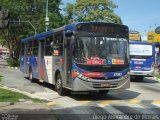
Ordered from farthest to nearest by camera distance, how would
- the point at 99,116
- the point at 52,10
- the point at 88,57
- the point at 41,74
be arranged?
the point at 52,10 < the point at 41,74 < the point at 88,57 < the point at 99,116

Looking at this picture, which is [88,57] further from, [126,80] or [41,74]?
[41,74]

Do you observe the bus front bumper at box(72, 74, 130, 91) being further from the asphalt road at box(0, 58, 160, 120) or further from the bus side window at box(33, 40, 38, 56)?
the bus side window at box(33, 40, 38, 56)

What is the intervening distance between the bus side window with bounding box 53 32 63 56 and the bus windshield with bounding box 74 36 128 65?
1.73m

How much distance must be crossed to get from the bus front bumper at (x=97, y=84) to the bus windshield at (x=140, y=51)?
11.2 meters

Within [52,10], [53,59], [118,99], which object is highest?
[52,10]

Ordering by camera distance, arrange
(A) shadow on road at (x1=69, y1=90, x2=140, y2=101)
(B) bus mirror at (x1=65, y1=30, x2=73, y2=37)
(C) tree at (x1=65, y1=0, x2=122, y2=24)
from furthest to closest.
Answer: (C) tree at (x1=65, y1=0, x2=122, y2=24) < (A) shadow on road at (x1=69, y1=90, x2=140, y2=101) < (B) bus mirror at (x1=65, y1=30, x2=73, y2=37)

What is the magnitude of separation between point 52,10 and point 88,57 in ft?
142

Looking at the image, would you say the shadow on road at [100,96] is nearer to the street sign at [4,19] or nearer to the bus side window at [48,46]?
the bus side window at [48,46]

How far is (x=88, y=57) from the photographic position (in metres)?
14.6

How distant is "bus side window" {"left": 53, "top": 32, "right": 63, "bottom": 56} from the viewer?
639 inches

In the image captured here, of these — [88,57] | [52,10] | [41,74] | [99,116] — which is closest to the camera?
[99,116]

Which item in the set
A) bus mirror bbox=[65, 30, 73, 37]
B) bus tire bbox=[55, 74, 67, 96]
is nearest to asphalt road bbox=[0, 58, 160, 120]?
bus tire bbox=[55, 74, 67, 96]

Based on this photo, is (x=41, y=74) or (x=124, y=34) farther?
(x=41, y=74)

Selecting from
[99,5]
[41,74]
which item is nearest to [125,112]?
[41,74]
